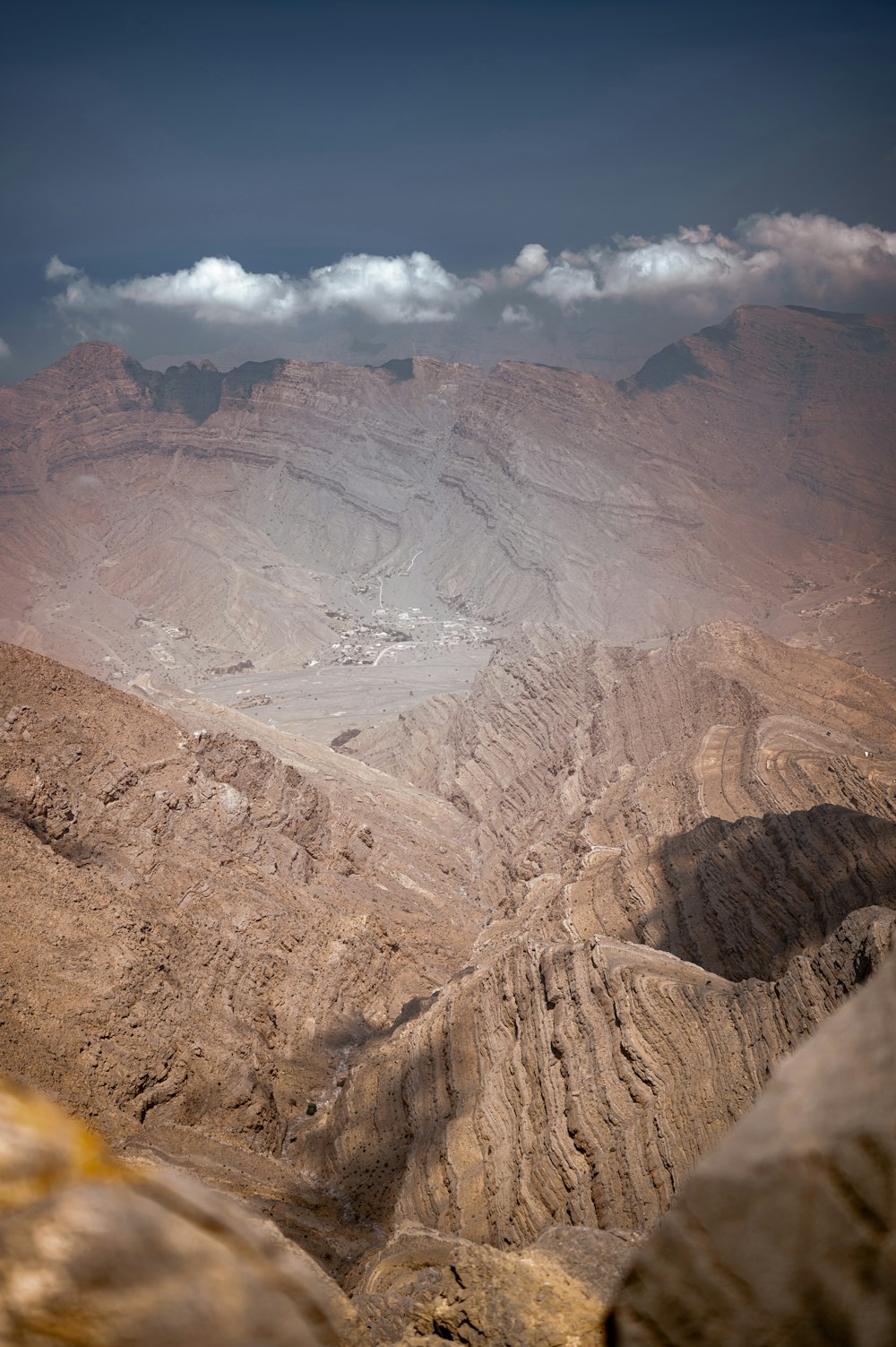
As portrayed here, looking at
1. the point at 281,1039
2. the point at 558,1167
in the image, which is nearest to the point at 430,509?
the point at 281,1039

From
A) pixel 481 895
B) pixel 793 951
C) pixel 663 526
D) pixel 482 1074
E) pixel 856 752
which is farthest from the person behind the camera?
pixel 663 526

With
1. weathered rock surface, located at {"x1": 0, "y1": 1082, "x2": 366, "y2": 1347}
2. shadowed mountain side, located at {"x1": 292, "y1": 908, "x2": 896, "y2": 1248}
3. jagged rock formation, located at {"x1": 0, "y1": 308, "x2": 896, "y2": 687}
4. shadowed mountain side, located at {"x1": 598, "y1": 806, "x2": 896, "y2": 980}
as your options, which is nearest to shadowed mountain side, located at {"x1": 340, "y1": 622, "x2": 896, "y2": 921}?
shadowed mountain side, located at {"x1": 598, "y1": 806, "x2": 896, "y2": 980}

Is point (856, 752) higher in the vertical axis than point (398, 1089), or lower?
higher

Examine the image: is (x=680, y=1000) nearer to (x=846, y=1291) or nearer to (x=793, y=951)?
(x=793, y=951)

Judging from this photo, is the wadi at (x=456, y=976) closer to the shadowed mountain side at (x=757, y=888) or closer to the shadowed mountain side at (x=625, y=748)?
the shadowed mountain side at (x=757, y=888)

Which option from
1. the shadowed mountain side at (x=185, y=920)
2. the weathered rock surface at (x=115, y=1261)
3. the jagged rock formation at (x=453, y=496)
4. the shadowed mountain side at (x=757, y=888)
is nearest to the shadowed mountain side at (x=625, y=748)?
the shadowed mountain side at (x=757, y=888)
